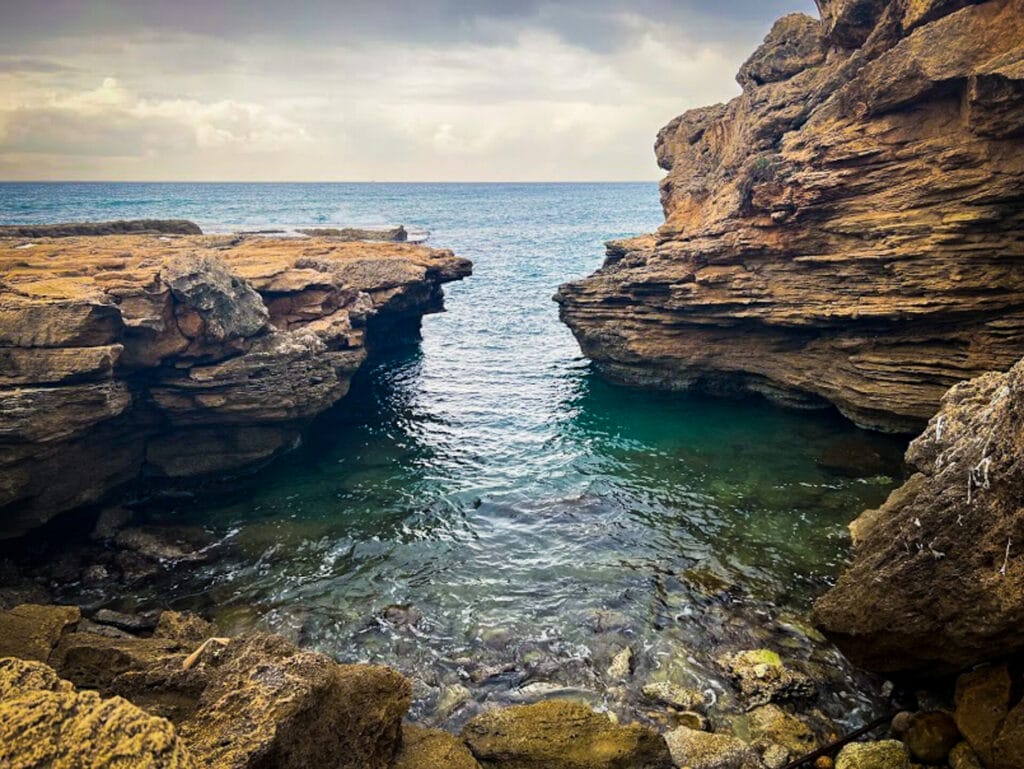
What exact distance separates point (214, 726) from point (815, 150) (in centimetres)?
2428

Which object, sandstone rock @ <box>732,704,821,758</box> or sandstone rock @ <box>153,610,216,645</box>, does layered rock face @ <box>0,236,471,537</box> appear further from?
sandstone rock @ <box>732,704,821,758</box>

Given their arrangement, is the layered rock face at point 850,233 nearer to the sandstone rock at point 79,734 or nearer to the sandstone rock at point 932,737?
the sandstone rock at point 932,737

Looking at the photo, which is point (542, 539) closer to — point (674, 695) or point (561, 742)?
point (674, 695)

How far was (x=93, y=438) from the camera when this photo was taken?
786 inches

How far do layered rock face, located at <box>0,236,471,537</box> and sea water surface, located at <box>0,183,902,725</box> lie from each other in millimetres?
2224

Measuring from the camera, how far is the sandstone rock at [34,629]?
9570mm

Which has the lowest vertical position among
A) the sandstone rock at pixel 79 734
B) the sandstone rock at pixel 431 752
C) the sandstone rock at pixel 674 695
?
the sandstone rock at pixel 674 695

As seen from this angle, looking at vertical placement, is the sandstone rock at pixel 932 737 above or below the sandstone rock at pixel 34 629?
below

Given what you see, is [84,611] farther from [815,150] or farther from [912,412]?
[815,150]

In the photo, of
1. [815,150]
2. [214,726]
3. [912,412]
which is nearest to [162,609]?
[214,726]

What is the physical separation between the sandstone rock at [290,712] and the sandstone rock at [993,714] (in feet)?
26.7

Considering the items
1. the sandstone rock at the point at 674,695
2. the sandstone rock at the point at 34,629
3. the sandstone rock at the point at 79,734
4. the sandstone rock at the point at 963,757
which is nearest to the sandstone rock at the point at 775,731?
the sandstone rock at the point at 674,695

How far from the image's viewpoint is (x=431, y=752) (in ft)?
28.5

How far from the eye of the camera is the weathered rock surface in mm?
9023
